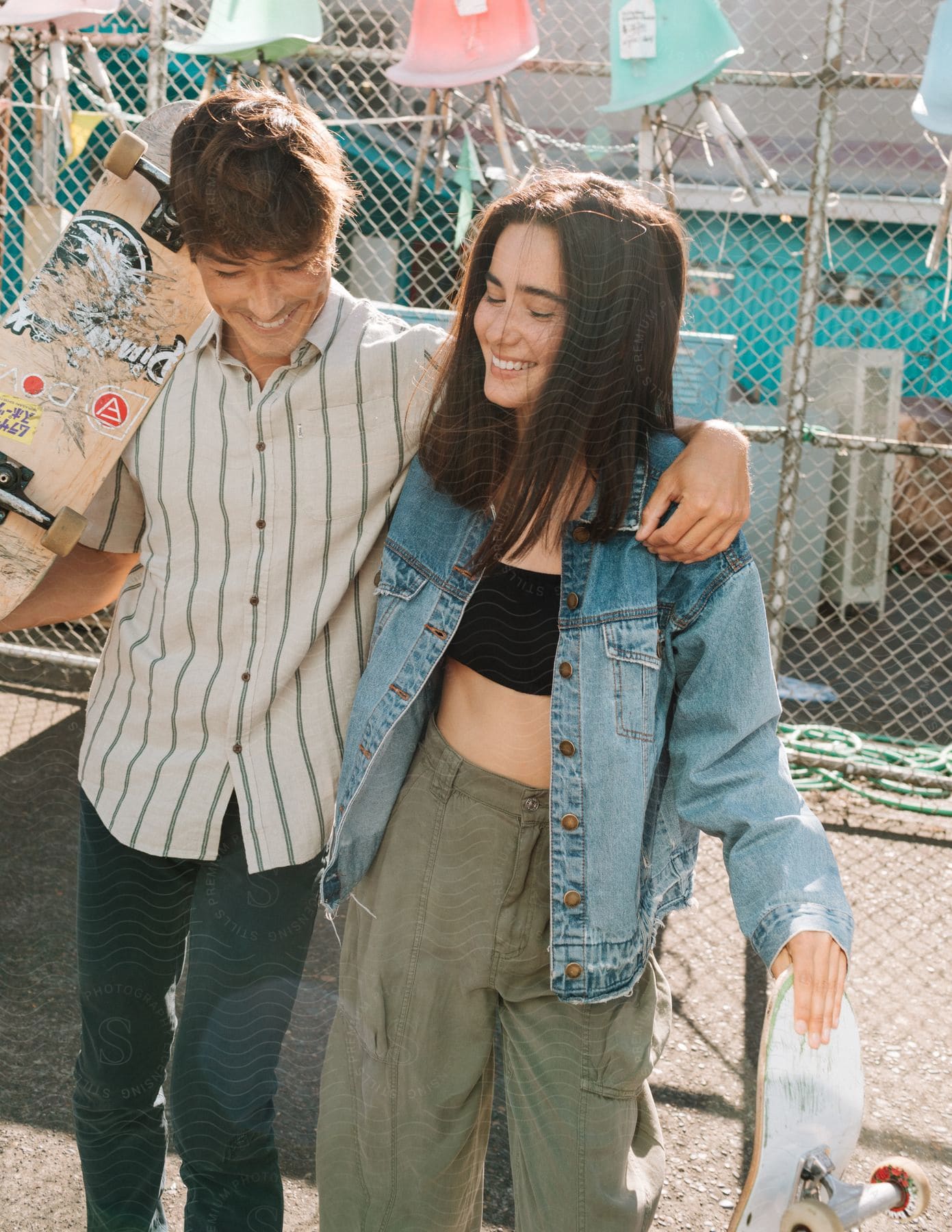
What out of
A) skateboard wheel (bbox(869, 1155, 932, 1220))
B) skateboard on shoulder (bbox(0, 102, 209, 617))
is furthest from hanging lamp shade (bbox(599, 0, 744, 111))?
skateboard wheel (bbox(869, 1155, 932, 1220))

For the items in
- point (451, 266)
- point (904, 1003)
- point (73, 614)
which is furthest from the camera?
point (451, 266)

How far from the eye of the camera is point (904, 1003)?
295 centimetres

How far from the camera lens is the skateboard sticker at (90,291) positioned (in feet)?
5.93

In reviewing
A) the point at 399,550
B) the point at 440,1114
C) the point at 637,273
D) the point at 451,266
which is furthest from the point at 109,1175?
the point at 451,266

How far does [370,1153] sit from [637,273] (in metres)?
1.17

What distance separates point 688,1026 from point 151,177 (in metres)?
2.18

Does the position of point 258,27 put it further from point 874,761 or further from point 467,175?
point 874,761

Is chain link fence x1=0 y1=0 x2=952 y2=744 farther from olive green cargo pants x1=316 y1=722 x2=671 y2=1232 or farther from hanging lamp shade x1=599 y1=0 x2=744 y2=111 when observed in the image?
olive green cargo pants x1=316 y1=722 x2=671 y2=1232

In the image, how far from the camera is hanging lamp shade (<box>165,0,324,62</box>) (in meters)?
3.73

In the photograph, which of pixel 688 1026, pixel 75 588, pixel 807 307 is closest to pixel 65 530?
pixel 75 588

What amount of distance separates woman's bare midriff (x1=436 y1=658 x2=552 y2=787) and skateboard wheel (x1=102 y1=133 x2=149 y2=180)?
3.12ft

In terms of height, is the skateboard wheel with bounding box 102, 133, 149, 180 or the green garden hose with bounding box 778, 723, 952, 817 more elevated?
the skateboard wheel with bounding box 102, 133, 149, 180

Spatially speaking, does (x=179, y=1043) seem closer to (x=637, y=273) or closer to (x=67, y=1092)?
(x=67, y=1092)

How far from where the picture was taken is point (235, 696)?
1.59 meters
